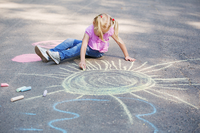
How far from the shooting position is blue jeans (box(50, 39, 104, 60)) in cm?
346

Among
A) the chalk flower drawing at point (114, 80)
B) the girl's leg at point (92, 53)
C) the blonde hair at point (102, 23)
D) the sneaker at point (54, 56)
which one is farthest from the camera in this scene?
the girl's leg at point (92, 53)

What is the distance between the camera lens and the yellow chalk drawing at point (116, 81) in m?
2.52

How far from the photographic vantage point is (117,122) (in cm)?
199

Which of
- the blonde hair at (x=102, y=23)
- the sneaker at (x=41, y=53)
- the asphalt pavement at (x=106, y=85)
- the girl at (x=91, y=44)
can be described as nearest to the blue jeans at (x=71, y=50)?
the girl at (x=91, y=44)

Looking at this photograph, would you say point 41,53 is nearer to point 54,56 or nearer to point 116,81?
point 54,56

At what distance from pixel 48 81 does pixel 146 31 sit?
3.33m

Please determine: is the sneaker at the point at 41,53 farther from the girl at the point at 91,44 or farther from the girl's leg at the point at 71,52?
the girl's leg at the point at 71,52

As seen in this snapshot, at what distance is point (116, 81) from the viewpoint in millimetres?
2803

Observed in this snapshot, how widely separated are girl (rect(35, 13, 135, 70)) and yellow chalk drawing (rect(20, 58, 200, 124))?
0.68 feet

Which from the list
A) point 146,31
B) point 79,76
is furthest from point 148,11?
point 79,76

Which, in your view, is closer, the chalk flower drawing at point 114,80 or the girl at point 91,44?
the chalk flower drawing at point 114,80

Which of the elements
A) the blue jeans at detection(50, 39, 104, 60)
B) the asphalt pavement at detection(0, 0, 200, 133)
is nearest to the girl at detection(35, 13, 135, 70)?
the blue jeans at detection(50, 39, 104, 60)

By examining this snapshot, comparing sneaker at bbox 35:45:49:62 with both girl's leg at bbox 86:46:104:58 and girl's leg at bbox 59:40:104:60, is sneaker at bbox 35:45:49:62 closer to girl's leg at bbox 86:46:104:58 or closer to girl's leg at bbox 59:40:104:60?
girl's leg at bbox 59:40:104:60

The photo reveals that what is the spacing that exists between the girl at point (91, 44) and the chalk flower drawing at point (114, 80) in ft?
0.68
